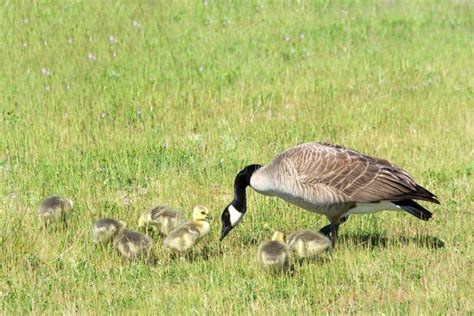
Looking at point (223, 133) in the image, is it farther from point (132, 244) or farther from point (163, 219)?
point (132, 244)

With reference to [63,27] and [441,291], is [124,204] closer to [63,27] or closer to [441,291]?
[441,291]

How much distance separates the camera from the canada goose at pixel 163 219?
32.4 ft

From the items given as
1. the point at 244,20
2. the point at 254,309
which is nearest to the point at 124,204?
the point at 254,309

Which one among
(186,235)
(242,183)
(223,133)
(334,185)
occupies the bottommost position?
(223,133)

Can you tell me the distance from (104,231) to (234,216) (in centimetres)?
151

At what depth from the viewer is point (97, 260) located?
366 inches

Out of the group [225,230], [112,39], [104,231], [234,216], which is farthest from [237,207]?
[112,39]

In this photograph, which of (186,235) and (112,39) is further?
(112,39)

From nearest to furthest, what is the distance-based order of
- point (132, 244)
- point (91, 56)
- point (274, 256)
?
point (274, 256)
point (132, 244)
point (91, 56)

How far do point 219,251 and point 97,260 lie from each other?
139cm

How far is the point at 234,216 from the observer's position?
9914 millimetres

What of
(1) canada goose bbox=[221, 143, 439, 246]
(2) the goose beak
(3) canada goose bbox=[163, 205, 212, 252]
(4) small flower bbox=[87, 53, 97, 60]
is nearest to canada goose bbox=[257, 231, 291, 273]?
(3) canada goose bbox=[163, 205, 212, 252]

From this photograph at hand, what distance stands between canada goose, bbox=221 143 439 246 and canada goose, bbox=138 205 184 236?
1.84 ft

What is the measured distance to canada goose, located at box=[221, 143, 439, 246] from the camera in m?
9.38
